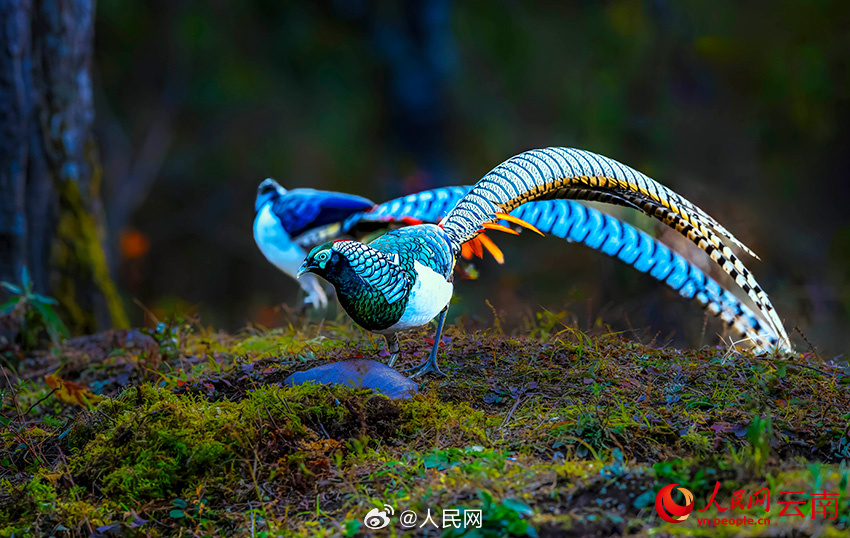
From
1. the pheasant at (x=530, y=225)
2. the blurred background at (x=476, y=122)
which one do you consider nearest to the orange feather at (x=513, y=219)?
the pheasant at (x=530, y=225)

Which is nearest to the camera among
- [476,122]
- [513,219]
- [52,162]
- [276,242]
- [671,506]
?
[671,506]

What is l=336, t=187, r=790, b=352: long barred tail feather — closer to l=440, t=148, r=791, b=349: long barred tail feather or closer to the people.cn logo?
l=440, t=148, r=791, b=349: long barred tail feather

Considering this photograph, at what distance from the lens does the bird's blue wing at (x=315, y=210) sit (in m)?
5.31

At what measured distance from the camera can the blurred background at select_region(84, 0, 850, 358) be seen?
28.8 ft

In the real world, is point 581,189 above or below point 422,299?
above

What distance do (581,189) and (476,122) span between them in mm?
9115

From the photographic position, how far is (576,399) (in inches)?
138

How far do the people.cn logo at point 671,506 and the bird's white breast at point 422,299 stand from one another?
1326 mm

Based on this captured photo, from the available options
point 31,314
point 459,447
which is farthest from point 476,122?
point 459,447

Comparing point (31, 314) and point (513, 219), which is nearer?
point (513, 219)

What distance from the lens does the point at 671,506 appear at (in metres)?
2.46

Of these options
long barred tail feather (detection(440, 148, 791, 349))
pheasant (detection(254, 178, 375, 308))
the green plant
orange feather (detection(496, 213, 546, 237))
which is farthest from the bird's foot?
the green plant

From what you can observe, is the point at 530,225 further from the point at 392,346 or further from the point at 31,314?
the point at 31,314

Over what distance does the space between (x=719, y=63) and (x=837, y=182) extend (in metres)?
2.34
